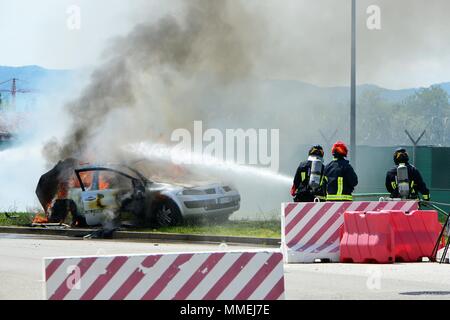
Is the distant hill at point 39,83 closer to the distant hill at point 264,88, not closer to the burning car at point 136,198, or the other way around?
the distant hill at point 264,88

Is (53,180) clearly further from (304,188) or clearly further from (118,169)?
(304,188)

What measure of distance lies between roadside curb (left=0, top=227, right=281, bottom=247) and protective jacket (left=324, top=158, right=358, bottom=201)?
4.07 metres

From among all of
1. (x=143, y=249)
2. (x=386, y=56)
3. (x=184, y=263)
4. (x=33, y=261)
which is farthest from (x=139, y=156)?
(x=184, y=263)

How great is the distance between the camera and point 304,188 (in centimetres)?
1653

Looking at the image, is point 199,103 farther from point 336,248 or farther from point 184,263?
point 184,263

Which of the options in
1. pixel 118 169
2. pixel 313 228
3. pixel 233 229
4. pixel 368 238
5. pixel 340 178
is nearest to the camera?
pixel 368 238

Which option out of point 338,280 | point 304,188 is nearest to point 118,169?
point 304,188

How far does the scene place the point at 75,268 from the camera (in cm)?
718

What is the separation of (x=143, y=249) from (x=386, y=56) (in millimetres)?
20405

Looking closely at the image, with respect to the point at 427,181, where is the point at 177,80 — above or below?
above

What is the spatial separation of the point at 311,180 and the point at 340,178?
67 centimetres

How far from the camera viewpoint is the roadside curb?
66.2ft

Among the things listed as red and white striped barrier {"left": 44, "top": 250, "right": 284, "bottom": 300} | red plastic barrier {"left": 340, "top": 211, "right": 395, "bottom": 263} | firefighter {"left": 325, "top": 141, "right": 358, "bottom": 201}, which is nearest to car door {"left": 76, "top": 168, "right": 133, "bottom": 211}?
firefighter {"left": 325, "top": 141, "right": 358, "bottom": 201}

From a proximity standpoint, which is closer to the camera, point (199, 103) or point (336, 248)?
point (336, 248)
